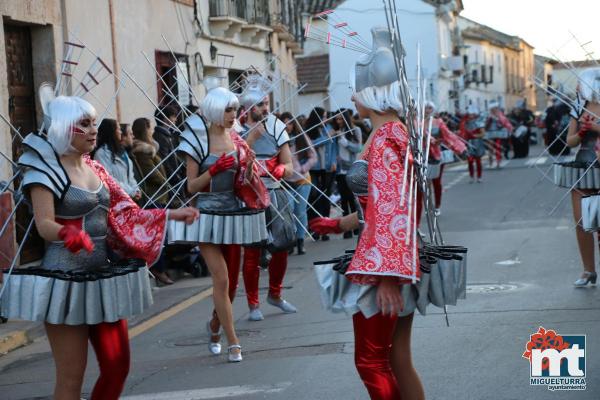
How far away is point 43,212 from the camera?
16.8 feet

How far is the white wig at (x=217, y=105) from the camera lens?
7.77 m

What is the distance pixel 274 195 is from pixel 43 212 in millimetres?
4468

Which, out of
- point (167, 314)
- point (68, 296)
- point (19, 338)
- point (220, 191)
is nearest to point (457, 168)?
point (167, 314)

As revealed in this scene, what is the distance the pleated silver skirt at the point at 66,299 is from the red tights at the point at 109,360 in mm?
108

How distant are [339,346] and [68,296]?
323 centimetres

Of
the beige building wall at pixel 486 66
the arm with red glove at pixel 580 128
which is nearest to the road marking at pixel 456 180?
the arm with red glove at pixel 580 128

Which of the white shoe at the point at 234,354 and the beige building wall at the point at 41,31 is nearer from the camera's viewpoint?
the white shoe at the point at 234,354

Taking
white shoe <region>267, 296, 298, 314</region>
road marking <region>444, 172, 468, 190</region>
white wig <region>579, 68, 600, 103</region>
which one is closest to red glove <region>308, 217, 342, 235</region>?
white wig <region>579, 68, 600, 103</region>

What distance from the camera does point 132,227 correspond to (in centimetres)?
557

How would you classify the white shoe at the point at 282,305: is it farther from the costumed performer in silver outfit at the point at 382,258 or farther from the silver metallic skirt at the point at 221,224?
the costumed performer in silver outfit at the point at 382,258

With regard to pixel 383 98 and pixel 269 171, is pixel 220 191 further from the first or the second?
pixel 383 98

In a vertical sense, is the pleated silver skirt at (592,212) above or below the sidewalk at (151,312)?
above

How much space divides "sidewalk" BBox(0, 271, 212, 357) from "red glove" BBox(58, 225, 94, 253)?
4.38 metres

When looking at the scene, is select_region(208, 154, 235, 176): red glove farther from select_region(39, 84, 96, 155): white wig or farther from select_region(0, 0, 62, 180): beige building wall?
select_region(0, 0, 62, 180): beige building wall
